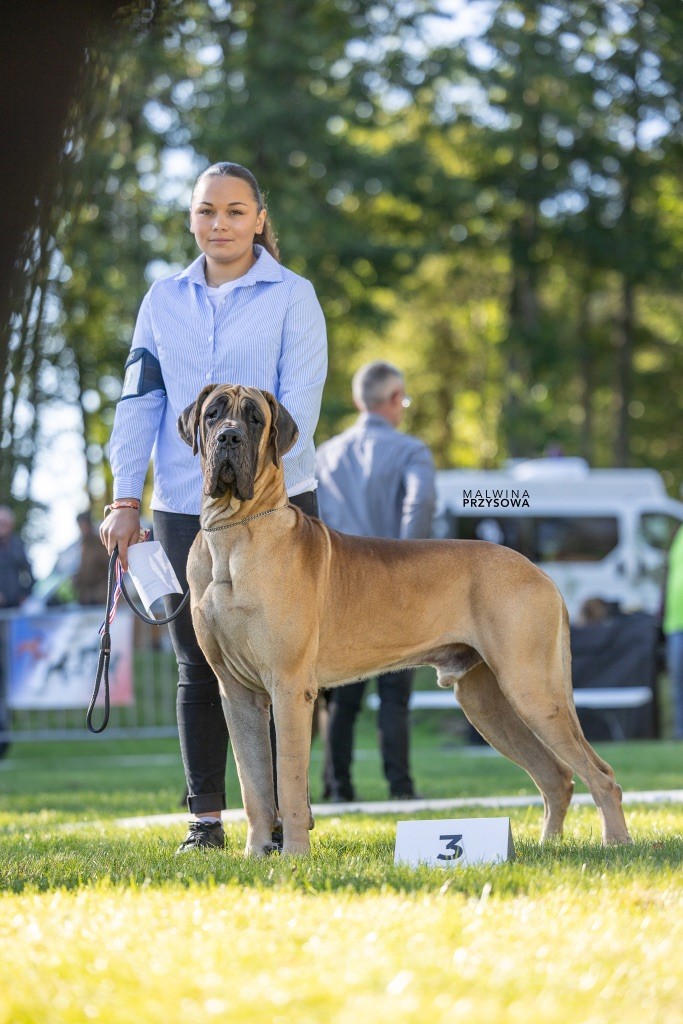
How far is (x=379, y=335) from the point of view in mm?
25484

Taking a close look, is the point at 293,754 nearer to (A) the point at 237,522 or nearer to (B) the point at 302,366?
(A) the point at 237,522

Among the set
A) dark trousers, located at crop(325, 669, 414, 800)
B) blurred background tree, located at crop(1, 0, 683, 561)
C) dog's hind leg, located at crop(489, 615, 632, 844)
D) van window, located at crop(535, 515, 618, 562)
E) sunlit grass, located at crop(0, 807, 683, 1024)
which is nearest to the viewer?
sunlit grass, located at crop(0, 807, 683, 1024)

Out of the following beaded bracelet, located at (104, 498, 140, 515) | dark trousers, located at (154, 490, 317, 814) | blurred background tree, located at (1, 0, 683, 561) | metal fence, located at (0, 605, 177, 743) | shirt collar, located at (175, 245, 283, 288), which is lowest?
metal fence, located at (0, 605, 177, 743)

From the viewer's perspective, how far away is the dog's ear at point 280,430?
4.71 meters

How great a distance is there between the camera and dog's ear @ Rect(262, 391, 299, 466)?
4715 millimetres

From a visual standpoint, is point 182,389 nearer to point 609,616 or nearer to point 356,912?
point 356,912

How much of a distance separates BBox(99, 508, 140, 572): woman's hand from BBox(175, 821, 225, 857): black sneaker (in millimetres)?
1079

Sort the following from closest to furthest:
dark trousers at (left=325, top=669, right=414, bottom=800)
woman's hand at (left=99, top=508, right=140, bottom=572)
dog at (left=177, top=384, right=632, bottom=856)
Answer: dog at (left=177, top=384, right=632, bottom=856) < woman's hand at (left=99, top=508, right=140, bottom=572) < dark trousers at (left=325, top=669, right=414, bottom=800)

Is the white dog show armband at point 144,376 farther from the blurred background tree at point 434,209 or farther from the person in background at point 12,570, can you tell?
the blurred background tree at point 434,209

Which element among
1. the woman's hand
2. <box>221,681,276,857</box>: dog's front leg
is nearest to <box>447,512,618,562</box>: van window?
the woman's hand

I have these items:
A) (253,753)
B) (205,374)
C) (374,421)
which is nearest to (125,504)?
(205,374)

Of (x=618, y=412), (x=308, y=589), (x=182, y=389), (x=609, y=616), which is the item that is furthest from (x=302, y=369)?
(x=618, y=412)

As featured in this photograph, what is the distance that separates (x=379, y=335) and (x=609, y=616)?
10954 mm

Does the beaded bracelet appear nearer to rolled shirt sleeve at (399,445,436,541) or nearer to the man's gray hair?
rolled shirt sleeve at (399,445,436,541)
